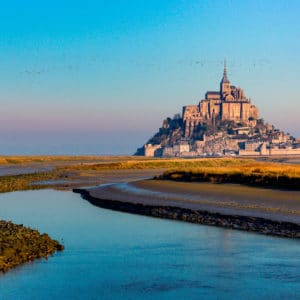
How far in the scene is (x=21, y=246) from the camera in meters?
16.4

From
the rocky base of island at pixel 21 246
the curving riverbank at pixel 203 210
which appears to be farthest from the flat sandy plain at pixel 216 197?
the rocky base of island at pixel 21 246

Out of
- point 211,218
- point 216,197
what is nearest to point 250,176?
point 216,197

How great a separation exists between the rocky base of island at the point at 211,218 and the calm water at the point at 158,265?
2.41 ft

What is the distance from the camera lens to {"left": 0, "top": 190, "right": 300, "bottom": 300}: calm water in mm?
12594

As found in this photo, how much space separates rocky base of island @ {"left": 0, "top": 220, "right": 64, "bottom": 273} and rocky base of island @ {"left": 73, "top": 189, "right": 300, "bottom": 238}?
6890mm

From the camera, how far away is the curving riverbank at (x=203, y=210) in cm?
2031

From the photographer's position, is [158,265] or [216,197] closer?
[158,265]

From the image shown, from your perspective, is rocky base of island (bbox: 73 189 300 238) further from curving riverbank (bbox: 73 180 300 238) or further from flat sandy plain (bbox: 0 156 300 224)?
flat sandy plain (bbox: 0 156 300 224)

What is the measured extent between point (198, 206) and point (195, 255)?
34.9ft

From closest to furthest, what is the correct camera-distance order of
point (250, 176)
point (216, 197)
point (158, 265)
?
point (158, 265), point (216, 197), point (250, 176)

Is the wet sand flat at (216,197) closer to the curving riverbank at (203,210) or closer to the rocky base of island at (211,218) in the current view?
the curving riverbank at (203,210)

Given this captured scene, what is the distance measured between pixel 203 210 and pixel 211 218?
7.09 ft

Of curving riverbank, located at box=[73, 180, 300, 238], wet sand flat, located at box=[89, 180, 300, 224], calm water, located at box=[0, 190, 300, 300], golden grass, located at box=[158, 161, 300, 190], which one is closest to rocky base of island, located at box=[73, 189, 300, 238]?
curving riverbank, located at box=[73, 180, 300, 238]

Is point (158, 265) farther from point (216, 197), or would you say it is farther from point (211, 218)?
point (216, 197)
